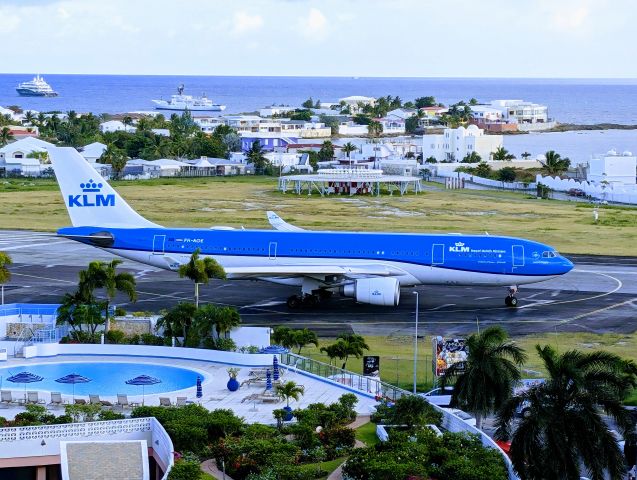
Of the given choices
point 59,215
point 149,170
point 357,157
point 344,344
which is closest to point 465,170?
point 357,157

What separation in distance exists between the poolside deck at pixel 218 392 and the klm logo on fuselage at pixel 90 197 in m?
20.9

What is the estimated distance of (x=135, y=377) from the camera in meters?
47.5

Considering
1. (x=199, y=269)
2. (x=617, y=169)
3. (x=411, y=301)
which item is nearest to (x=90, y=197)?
(x=199, y=269)

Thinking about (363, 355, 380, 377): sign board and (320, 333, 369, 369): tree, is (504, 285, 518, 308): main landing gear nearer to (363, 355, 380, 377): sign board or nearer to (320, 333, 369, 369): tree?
(320, 333, 369, 369): tree

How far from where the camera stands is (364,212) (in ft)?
390

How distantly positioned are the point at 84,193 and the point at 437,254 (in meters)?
21.7

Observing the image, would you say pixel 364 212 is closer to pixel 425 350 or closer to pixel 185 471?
pixel 425 350

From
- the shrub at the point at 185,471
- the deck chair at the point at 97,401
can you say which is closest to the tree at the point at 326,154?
the deck chair at the point at 97,401

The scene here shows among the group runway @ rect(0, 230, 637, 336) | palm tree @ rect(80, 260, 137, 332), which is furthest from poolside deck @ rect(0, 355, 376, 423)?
runway @ rect(0, 230, 637, 336)

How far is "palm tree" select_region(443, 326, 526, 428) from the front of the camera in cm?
4159

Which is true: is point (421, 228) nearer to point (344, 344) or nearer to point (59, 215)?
point (59, 215)

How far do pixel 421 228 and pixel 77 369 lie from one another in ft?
197

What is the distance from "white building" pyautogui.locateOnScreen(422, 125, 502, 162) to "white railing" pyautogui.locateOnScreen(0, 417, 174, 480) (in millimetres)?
153191

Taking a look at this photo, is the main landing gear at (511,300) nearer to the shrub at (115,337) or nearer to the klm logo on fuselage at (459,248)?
the klm logo on fuselage at (459,248)
